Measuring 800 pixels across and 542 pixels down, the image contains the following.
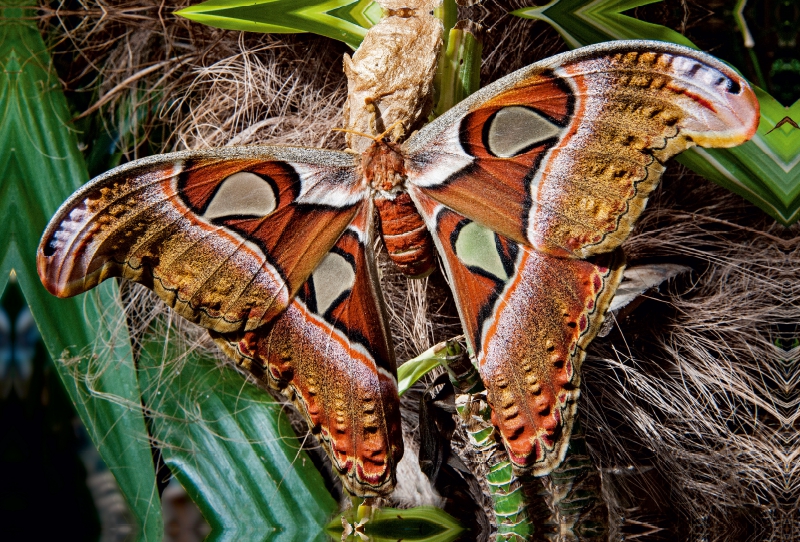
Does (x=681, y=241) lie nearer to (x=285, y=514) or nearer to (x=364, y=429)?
(x=364, y=429)

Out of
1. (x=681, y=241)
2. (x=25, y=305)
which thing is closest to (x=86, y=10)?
(x=25, y=305)

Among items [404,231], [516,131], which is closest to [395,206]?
[404,231]

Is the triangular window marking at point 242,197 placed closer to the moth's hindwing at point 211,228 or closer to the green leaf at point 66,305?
the moth's hindwing at point 211,228

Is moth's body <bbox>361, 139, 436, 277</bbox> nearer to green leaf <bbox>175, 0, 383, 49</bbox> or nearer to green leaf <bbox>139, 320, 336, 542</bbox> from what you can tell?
green leaf <bbox>175, 0, 383, 49</bbox>

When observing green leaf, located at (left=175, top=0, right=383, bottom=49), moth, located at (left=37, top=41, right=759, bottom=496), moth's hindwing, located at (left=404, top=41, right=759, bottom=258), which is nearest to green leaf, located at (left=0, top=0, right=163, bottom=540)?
green leaf, located at (left=175, top=0, right=383, bottom=49)

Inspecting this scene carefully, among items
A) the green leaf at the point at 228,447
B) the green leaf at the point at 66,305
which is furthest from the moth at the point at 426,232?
the green leaf at the point at 66,305

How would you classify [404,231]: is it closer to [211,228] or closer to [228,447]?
[211,228]
